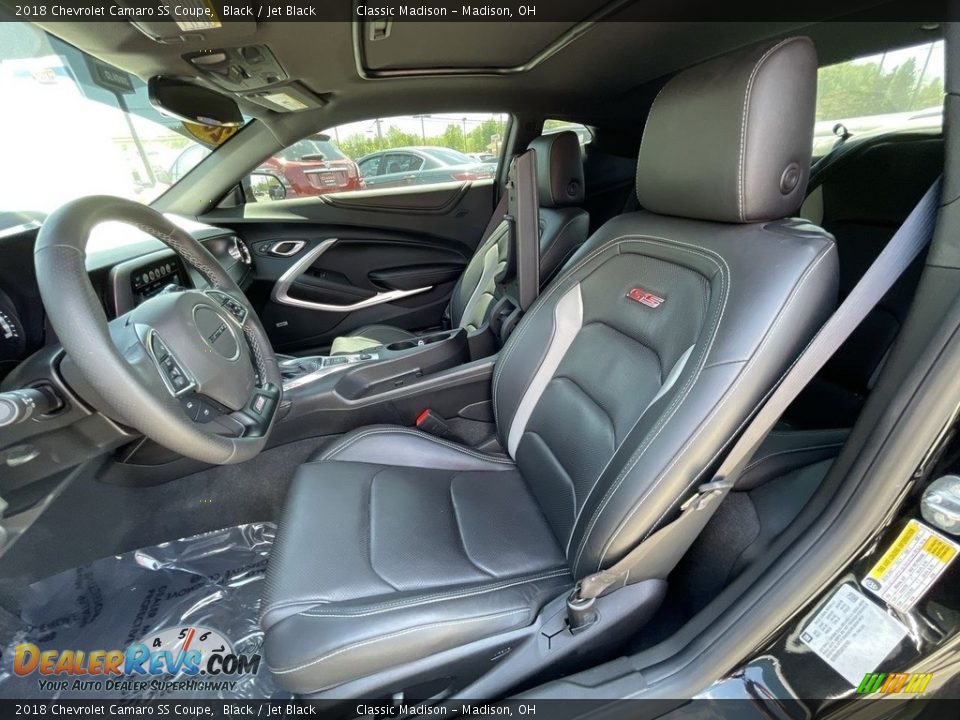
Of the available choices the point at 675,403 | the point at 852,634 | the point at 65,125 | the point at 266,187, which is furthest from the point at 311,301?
the point at 852,634

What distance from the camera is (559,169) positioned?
1735 millimetres

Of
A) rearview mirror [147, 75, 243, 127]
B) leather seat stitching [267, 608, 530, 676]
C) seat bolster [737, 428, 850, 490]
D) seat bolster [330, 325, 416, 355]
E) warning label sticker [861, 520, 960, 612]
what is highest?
rearview mirror [147, 75, 243, 127]

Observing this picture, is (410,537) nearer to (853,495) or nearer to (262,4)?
(853,495)

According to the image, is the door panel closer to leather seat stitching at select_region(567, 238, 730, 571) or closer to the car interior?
the car interior

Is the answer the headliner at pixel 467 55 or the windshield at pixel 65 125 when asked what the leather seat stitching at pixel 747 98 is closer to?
the headliner at pixel 467 55

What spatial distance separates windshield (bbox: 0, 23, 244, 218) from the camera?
1276mm

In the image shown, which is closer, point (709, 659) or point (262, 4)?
point (709, 659)

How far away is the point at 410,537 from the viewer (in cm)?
98

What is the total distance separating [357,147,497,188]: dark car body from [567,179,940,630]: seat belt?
1893mm

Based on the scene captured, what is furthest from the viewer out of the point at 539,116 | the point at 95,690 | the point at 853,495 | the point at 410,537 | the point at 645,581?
the point at 539,116

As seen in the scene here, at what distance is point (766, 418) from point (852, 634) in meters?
0.31

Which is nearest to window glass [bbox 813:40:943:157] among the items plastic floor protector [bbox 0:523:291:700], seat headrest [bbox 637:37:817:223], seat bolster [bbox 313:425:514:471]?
seat headrest [bbox 637:37:817:223]

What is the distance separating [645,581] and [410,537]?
1.44ft

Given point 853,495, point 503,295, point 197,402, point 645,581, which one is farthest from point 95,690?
point 853,495
